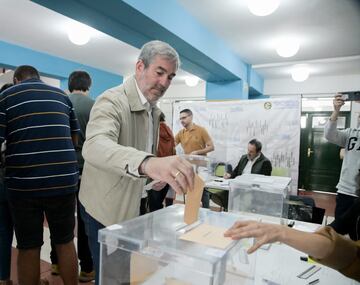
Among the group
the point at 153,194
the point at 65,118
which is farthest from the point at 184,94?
the point at 65,118

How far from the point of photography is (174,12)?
3012mm

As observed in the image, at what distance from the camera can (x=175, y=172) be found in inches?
26.7

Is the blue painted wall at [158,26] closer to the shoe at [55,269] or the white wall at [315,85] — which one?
the shoe at [55,269]

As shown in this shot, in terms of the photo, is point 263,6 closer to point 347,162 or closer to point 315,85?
point 347,162

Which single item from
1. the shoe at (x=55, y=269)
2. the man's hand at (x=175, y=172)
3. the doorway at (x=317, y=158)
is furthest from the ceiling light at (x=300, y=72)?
the man's hand at (x=175, y=172)

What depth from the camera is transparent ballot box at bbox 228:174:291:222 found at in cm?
161

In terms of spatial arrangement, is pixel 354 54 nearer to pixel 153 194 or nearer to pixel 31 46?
pixel 153 194

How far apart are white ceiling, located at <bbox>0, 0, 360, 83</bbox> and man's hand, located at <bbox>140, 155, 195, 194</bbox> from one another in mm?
2781

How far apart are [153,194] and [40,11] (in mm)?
2709

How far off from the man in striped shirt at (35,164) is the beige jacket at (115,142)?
46 cm

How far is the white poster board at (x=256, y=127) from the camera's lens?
451cm

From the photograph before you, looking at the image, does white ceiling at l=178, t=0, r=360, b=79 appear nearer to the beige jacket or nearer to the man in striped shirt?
the man in striped shirt

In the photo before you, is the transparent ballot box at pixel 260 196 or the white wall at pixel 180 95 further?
the white wall at pixel 180 95

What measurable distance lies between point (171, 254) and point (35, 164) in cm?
113
